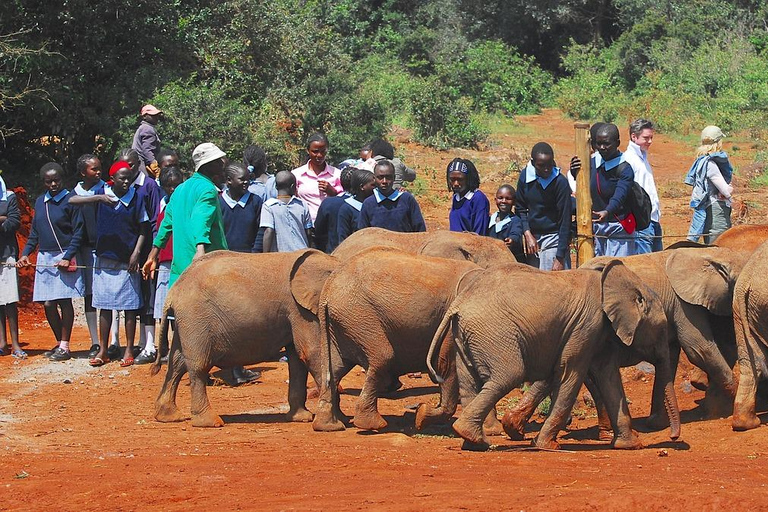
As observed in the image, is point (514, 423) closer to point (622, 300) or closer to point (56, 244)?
point (622, 300)

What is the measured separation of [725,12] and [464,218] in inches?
965

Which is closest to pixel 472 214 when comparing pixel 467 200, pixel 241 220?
pixel 467 200

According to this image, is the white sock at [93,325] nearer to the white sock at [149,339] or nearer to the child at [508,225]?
the white sock at [149,339]

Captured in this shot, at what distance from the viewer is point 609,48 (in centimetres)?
3547

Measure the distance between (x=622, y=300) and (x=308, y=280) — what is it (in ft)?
8.56

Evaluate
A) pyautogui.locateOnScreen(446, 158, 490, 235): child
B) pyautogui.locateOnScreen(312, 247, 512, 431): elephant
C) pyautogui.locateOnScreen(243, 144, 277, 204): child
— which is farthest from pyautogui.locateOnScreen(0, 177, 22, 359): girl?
pyautogui.locateOnScreen(312, 247, 512, 431): elephant

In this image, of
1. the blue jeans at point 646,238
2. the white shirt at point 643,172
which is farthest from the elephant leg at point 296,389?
the white shirt at point 643,172

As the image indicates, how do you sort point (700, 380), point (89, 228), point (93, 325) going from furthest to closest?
point (93, 325)
point (89, 228)
point (700, 380)

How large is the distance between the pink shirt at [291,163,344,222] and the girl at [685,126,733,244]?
3.74 metres

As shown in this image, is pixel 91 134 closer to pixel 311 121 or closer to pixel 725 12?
pixel 311 121

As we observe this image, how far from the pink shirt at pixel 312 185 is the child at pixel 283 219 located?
1.00 m

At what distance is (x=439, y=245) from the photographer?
10398mm

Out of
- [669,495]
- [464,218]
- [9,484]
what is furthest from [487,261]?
[9,484]

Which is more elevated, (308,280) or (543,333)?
(308,280)
